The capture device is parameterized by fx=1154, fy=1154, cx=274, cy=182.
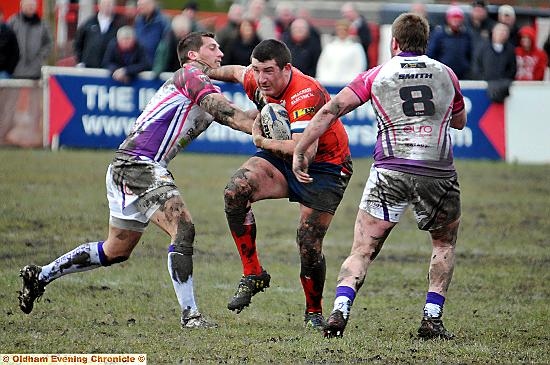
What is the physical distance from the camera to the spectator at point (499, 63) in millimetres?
18250

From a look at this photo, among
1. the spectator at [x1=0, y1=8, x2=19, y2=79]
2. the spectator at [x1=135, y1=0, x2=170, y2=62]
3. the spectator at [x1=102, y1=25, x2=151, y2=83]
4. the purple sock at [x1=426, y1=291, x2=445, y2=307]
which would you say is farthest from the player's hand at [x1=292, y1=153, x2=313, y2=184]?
the spectator at [x1=0, y1=8, x2=19, y2=79]

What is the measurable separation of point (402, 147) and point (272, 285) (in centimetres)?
303

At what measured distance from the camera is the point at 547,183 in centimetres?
1662

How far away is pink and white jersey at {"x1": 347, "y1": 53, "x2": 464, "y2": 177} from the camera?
762 cm

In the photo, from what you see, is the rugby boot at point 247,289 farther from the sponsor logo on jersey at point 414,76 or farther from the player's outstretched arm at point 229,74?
the sponsor logo on jersey at point 414,76

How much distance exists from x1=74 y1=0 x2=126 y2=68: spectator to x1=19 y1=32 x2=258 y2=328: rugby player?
A: 1104cm

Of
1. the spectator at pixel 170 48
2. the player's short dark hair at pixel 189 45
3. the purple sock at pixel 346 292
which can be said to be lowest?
the spectator at pixel 170 48

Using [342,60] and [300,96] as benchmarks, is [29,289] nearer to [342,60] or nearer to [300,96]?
[300,96]

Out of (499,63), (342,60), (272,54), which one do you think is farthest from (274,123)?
(342,60)

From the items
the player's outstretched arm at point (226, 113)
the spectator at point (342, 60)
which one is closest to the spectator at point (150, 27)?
the spectator at point (342, 60)

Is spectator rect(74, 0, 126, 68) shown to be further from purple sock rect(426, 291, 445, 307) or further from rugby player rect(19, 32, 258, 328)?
purple sock rect(426, 291, 445, 307)

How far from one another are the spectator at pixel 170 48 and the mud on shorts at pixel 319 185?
10.4 m

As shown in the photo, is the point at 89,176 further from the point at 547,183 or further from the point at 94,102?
the point at 547,183

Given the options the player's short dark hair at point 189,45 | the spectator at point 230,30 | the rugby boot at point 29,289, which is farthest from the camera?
the spectator at point 230,30
